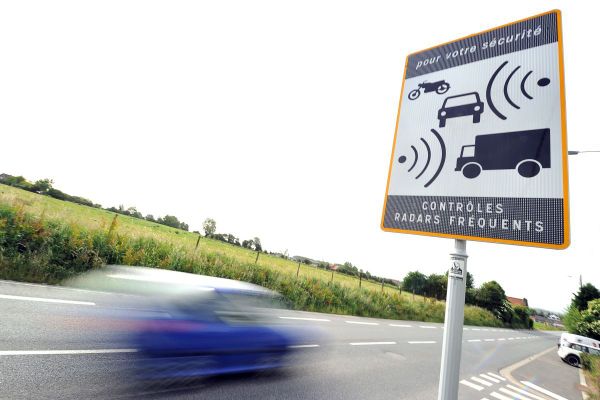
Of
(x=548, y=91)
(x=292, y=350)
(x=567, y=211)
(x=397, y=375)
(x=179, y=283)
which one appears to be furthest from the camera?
(x=397, y=375)

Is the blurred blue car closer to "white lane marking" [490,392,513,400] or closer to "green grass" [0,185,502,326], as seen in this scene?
"white lane marking" [490,392,513,400]

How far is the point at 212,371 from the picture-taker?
4191mm

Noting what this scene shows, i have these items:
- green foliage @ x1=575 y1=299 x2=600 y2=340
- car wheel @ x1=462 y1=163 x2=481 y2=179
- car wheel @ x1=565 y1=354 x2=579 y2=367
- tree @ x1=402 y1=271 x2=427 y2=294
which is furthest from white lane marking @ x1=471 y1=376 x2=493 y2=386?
tree @ x1=402 y1=271 x2=427 y2=294

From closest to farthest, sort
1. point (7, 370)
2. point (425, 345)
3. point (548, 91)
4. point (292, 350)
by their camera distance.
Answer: point (548, 91)
point (7, 370)
point (292, 350)
point (425, 345)

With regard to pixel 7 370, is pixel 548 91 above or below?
above

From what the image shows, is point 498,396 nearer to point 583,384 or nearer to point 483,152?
point 583,384

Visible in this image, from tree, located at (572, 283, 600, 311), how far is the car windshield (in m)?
39.8

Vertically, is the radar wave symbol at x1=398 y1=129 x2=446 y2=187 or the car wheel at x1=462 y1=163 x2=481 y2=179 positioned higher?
the radar wave symbol at x1=398 y1=129 x2=446 y2=187

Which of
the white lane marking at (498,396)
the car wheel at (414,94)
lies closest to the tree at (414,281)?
the white lane marking at (498,396)

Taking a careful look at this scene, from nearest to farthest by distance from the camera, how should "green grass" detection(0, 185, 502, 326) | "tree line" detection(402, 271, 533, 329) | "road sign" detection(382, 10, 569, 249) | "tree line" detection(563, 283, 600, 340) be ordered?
1. "road sign" detection(382, 10, 569, 249)
2. "green grass" detection(0, 185, 502, 326)
3. "tree line" detection(563, 283, 600, 340)
4. "tree line" detection(402, 271, 533, 329)

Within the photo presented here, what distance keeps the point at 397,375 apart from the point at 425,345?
17.5 feet

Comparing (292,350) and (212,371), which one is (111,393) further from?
(292,350)

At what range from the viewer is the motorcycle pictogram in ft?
5.94

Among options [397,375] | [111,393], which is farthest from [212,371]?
[397,375]
